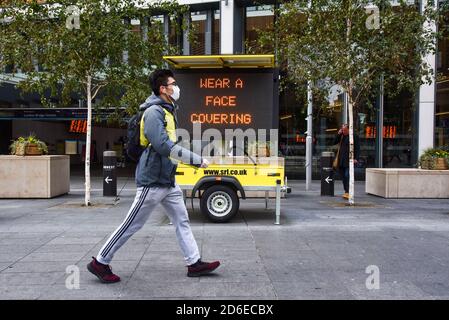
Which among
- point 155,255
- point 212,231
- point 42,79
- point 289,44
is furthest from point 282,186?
point 42,79

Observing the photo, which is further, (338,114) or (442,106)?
(338,114)

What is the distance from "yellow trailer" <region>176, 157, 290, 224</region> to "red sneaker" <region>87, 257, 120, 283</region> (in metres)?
3.67

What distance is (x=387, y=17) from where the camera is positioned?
1066cm

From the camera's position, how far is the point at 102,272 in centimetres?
487

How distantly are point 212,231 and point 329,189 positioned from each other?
668 cm

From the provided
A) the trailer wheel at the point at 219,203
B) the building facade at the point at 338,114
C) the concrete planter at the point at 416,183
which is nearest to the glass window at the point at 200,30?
the building facade at the point at 338,114

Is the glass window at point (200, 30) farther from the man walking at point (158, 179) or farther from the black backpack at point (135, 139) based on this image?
the black backpack at point (135, 139)

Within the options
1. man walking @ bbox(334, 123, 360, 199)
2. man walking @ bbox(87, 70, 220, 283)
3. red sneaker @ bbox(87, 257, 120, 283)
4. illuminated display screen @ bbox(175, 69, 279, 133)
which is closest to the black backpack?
man walking @ bbox(87, 70, 220, 283)

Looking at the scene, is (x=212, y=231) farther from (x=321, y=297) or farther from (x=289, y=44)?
(x=289, y=44)

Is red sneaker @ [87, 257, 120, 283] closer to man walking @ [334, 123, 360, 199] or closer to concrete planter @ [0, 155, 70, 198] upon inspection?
concrete planter @ [0, 155, 70, 198]

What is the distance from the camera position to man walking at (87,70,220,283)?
4766mm

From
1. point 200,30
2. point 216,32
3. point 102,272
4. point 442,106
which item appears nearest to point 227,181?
point 102,272

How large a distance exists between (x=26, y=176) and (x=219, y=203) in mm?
6339

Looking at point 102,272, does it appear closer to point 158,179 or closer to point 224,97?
point 158,179
